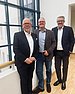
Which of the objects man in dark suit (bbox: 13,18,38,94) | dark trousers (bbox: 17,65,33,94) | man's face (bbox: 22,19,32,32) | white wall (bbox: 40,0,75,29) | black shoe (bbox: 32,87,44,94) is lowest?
black shoe (bbox: 32,87,44,94)

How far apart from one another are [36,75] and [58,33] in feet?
3.16

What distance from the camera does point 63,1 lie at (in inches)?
168

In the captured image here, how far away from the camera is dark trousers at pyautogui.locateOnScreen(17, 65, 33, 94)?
6.78 ft

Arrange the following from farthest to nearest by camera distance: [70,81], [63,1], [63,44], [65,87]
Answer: [63,1]
[70,81]
[65,87]
[63,44]

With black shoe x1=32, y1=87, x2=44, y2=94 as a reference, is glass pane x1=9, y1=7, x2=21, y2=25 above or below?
above

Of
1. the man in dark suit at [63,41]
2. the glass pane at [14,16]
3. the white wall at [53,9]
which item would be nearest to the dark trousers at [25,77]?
the man in dark suit at [63,41]

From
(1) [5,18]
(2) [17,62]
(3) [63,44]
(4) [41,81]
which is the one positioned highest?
(1) [5,18]

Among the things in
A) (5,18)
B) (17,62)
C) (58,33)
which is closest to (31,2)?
(5,18)

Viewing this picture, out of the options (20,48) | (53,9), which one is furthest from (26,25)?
(53,9)

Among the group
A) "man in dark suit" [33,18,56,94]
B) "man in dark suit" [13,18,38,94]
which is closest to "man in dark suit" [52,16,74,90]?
"man in dark suit" [33,18,56,94]

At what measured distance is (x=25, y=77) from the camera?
2117 mm

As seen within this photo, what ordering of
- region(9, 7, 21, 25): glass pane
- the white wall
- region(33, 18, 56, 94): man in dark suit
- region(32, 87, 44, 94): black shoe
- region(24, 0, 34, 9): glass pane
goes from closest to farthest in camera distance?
region(33, 18, 56, 94): man in dark suit, region(32, 87, 44, 94): black shoe, region(9, 7, 21, 25): glass pane, region(24, 0, 34, 9): glass pane, the white wall

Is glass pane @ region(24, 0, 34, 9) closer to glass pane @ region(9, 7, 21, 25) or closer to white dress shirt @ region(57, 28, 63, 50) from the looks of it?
glass pane @ region(9, 7, 21, 25)

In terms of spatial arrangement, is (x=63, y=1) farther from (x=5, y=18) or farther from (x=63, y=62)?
(x=63, y=62)
